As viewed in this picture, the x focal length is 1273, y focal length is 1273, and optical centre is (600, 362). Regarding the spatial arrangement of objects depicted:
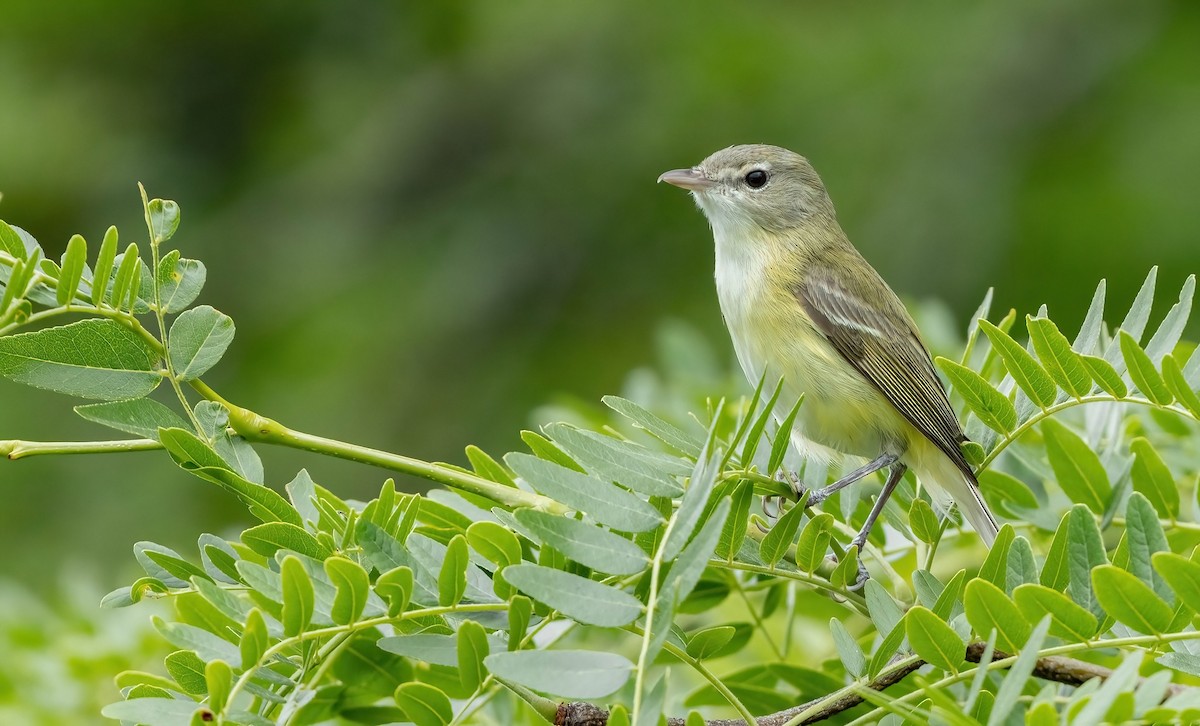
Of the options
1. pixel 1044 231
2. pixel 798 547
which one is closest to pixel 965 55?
pixel 1044 231

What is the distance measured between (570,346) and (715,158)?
12.3ft

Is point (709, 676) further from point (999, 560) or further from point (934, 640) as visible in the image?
point (999, 560)

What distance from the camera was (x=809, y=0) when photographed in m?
8.43

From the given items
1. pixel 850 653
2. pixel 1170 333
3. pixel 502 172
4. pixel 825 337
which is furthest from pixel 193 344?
pixel 502 172

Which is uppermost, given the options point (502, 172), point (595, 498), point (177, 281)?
point (502, 172)

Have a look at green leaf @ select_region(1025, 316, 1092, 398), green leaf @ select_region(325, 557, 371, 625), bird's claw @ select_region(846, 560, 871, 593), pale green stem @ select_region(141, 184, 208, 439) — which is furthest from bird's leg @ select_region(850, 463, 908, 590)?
pale green stem @ select_region(141, 184, 208, 439)

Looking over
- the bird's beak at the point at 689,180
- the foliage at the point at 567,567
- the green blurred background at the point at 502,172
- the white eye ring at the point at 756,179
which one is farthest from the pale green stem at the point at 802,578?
the green blurred background at the point at 502,172

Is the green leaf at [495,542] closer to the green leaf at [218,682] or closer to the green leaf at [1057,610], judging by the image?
the green leaf at [218,682]

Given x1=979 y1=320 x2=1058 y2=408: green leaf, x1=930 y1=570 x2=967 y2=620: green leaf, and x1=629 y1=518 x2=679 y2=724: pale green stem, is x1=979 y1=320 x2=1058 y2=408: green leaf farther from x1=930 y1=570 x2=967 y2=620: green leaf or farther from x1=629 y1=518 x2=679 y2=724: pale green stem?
x1=629 y1=518 x2=679 y2=724: pale green stem

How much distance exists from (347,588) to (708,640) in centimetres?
58

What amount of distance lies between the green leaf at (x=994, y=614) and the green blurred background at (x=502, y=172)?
17.8ft

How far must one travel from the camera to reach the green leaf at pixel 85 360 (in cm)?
185

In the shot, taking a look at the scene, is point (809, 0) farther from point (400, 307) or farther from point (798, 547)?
point (798, 547)

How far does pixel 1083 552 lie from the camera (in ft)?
5.76
